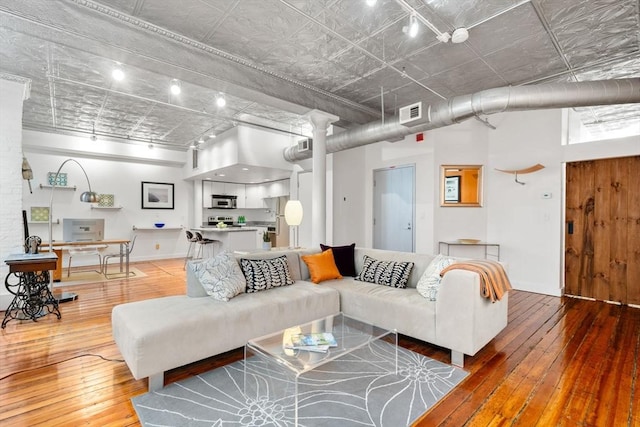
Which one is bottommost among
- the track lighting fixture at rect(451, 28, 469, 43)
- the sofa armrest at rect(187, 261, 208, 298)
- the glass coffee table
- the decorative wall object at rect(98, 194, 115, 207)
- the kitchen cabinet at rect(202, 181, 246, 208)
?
the glass coffee table

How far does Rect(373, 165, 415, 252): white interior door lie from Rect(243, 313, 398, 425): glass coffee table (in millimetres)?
3377

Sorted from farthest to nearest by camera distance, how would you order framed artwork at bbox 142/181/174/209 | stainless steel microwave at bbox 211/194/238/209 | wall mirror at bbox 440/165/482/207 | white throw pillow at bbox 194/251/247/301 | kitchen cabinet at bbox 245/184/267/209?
kitchen cabinet at bbox 245/184/267/209
stainless steel microwave at bbox 211/194/238/209
framed artwork at bbox 142/181/174/209
wall mirror at bbox 440/165/482/207
white throw pillow at bbox 194/251/247/301

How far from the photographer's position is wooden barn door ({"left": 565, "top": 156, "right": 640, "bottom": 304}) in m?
4.23

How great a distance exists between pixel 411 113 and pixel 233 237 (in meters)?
4.83

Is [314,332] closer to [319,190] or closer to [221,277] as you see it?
[221,277]

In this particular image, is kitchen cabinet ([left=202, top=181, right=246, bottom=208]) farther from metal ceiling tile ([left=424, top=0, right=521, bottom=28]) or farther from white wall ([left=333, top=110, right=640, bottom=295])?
metal ceiling tile ([left=424, top=0, right=521, bottom=28])

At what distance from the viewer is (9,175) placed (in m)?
3.79

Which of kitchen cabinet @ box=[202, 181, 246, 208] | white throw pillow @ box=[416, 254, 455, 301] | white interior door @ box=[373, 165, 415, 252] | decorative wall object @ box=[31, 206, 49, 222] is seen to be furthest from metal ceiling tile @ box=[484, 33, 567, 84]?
decorative wall object @ box=[31, 206, 49, 222]

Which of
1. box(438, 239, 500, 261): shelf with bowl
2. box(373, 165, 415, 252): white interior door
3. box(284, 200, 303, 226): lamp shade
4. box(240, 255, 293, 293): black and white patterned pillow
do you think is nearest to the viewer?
box(240, 255, 293, 293): black and white patterned pillow

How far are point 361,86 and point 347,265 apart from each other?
2.53 m

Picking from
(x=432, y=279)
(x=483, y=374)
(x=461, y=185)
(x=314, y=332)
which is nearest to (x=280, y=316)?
(x=314, y=332)

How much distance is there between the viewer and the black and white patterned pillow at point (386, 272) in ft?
11.0

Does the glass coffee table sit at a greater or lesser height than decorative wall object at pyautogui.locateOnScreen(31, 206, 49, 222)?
lesser

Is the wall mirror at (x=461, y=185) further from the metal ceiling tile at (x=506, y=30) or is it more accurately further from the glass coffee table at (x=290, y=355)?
the glass coffee table at (x=290, y=355)
